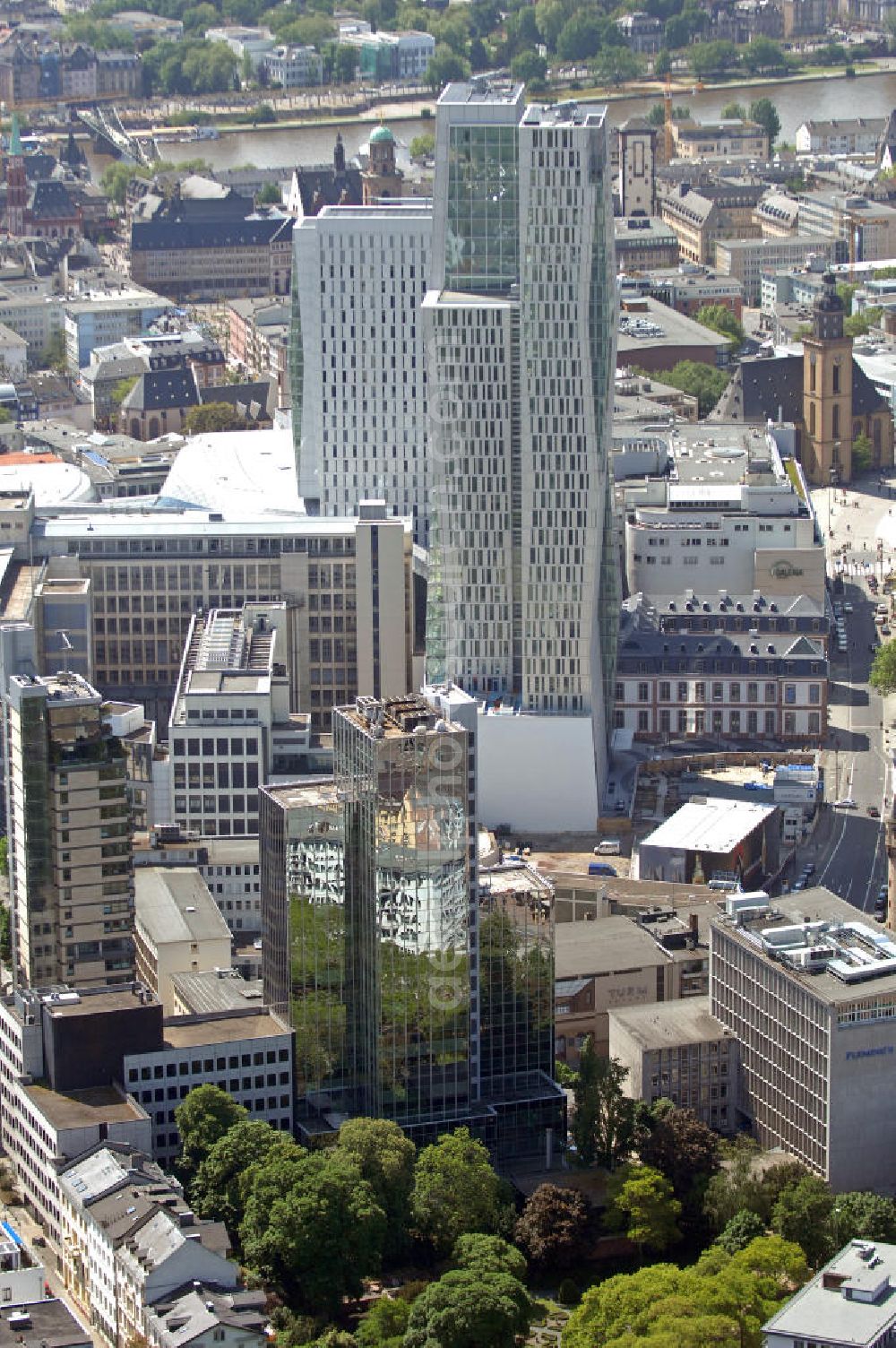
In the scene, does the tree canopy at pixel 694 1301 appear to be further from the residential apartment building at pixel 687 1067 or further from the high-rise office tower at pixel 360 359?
the high-rise office tower at pixel 360 359

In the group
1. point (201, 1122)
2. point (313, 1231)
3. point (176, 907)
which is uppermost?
point (176, 907)

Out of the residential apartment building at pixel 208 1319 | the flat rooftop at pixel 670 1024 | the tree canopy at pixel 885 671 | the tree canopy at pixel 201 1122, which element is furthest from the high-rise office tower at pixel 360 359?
the residential apartment building at pixel 208 1319

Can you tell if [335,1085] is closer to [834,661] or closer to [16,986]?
[16,986]

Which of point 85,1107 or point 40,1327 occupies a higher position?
point 85,1107

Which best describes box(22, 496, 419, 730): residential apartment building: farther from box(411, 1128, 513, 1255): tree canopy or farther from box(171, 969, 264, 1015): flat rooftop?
box(411, 1128, 513, 1255): tree canopy

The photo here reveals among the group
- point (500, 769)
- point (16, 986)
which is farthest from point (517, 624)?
point (16, 986)

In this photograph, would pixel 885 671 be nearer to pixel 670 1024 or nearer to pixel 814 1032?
pixel 670 1024

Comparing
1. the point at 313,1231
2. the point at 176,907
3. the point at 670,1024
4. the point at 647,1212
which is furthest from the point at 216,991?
the point at 647,1212
